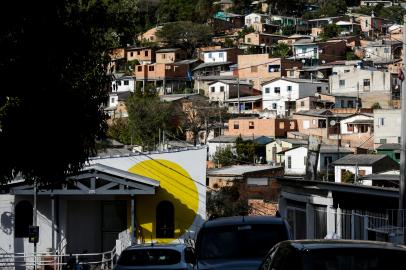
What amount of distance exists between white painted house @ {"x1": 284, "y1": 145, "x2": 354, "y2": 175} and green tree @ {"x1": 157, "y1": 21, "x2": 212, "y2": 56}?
217 ft

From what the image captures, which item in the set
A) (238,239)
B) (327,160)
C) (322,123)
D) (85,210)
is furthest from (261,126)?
(238,239)

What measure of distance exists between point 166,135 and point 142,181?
4688cm

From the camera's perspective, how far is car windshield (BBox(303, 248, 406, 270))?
831 centimetres

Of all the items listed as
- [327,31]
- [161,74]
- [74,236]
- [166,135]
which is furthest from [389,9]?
[74,236]

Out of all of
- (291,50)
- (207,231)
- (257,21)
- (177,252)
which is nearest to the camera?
(207,231)

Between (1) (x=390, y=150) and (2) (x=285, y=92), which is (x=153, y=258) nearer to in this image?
(1) (x=390, y=150)

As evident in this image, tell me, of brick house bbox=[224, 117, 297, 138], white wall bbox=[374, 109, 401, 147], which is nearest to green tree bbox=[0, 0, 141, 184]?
white wall bbox=[374, 109, 401, 147]

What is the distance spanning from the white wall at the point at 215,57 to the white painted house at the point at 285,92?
25.9 meters

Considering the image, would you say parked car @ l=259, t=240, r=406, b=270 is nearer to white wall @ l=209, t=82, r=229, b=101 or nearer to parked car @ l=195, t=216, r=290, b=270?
parked car @ l=195, t=216, r=290, b=270

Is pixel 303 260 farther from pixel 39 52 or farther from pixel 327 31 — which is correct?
pixel 327 31

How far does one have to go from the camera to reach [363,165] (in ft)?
197

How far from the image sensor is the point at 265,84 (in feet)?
324

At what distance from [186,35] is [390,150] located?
242 ft

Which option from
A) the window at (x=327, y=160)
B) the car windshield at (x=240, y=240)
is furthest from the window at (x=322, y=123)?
the car windshield at (x=240, y=240)
